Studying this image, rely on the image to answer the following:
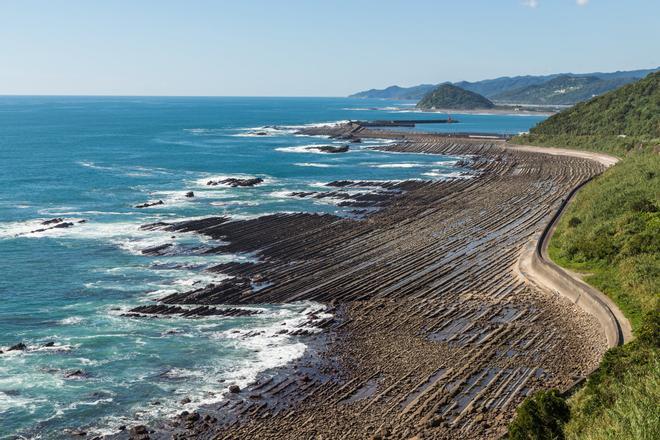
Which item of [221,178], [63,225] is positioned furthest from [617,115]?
[63,225]

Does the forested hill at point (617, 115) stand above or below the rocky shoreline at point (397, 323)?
above

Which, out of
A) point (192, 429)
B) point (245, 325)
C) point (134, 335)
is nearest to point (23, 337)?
point (134, 335)

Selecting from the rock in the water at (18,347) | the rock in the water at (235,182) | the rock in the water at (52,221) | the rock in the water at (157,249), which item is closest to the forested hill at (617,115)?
the rock in the water at (235,182)

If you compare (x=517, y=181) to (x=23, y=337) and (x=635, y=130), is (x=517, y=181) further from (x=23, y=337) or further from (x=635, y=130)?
(x=23, y=337)

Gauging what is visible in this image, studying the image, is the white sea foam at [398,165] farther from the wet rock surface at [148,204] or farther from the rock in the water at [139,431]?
the rock in the water at [139,431]

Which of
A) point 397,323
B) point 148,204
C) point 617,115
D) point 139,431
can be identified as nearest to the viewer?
point 139,431

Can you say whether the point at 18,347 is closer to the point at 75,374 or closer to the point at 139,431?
the point at 75,374

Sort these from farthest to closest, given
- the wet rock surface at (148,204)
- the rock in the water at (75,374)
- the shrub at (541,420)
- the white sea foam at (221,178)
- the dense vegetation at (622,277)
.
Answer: the white sea foam at (221,178) < the wet rock surface at (148,204) < the rock in the water at (75,374) < the shrub at (541,420) < the dense vegetation at (622,277)
